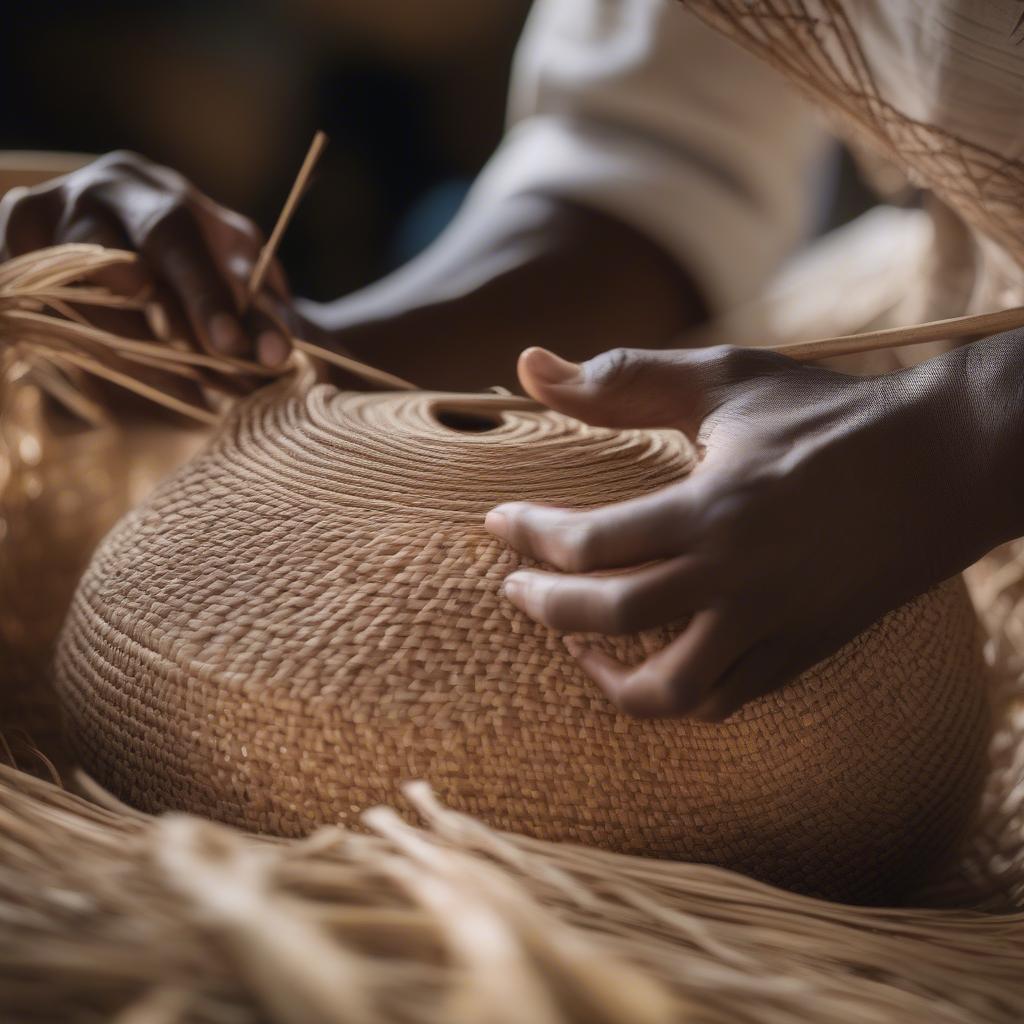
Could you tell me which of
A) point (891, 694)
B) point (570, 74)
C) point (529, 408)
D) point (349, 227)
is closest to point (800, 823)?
point (891, 694)

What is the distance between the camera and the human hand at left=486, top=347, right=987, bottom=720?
0.28m

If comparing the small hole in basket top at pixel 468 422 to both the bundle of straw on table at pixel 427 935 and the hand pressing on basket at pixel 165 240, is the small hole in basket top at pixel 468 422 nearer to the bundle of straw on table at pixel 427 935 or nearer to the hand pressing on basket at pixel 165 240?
the hand pressing on basket at pixel 165 240

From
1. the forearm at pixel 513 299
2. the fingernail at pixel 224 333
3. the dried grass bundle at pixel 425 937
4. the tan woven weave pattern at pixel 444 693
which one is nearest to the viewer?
the dried grass bundle at pixel 425 937

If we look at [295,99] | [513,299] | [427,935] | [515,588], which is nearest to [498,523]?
[515,588]

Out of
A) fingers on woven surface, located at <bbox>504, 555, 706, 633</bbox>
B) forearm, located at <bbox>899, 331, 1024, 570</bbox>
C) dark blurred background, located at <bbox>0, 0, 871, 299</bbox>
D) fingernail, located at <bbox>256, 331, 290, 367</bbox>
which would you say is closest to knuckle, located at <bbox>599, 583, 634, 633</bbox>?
fingers on woven surface, located at <bbox>504, 555, 706, 633</bbox>

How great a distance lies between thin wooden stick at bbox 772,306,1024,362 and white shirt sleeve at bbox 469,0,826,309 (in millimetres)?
386

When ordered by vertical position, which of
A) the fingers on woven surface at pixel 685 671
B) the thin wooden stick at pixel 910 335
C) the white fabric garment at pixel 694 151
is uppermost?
the white fabric garment at pixel 694 151

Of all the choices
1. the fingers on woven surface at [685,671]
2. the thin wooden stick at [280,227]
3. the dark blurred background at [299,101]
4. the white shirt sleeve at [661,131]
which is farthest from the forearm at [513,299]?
the dark blurred background at [299,101]

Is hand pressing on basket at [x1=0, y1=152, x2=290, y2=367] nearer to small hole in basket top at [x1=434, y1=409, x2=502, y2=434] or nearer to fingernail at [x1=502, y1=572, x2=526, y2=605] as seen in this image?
small hole in basket top at [x1=434, y1=409, x2=502, y2=434]

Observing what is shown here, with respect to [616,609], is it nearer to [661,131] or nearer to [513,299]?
[513,299]

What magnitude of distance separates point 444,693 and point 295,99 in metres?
1.34

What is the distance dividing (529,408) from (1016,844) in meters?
0.25

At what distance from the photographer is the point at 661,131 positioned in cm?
74

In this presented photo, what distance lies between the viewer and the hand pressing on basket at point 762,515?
0.28 meters
